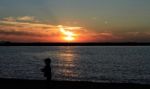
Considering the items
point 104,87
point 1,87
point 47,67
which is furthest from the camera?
point 104,87

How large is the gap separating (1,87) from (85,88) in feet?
15.6

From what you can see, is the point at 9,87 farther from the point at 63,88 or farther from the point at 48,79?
the point at 48,79

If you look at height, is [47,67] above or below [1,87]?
above

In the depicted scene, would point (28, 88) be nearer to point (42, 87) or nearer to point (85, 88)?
point (42, 87)

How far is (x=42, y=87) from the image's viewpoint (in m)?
19.1

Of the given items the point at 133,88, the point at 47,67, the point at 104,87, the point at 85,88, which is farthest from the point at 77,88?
the point at 47,67

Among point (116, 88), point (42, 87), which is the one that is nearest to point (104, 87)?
point (116, 88)

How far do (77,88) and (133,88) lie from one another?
11.0 ft

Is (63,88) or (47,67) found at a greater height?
(47,67)

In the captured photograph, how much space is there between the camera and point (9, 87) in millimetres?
18531

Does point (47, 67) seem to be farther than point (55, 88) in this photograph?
No

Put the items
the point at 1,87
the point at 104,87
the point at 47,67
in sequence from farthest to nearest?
the point at 104,87, the point at 1,87, the point at 47,67

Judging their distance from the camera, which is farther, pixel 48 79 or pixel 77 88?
pixel 77 88

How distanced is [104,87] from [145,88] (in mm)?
2399
